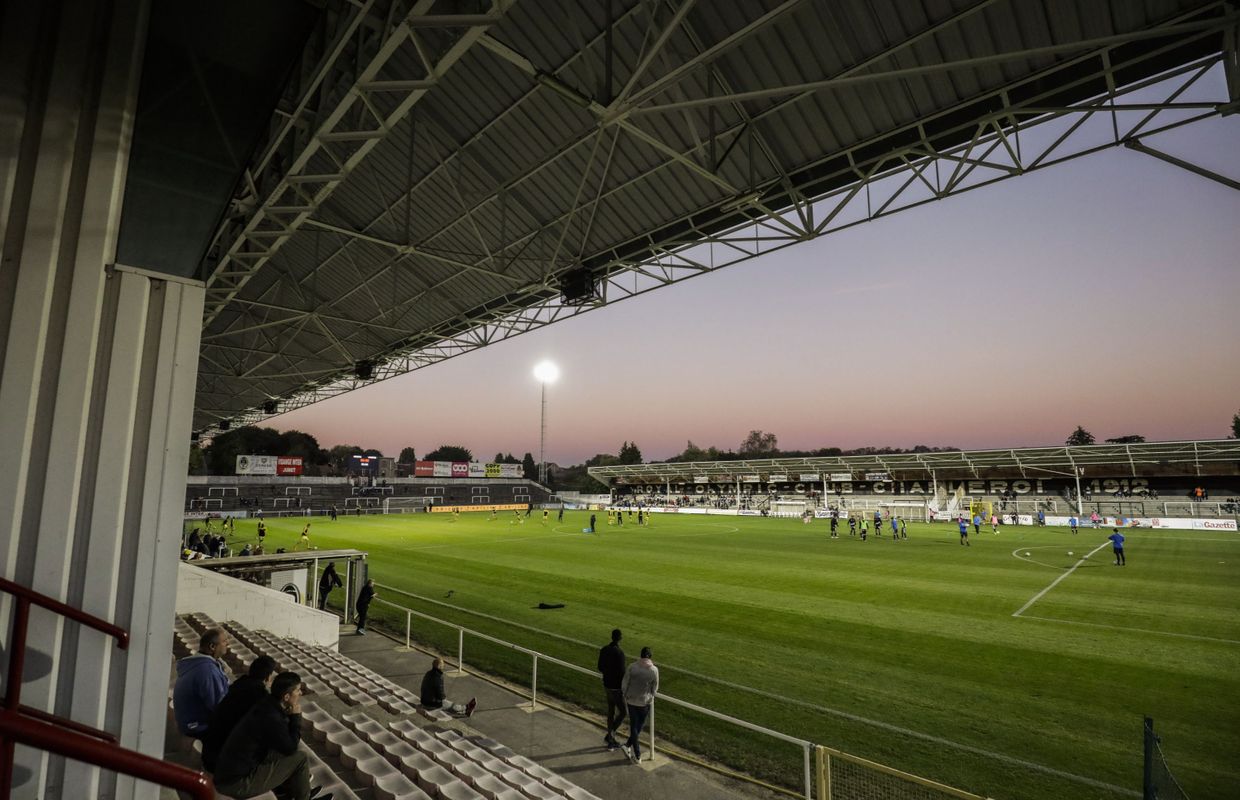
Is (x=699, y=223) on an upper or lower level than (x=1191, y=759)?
upper

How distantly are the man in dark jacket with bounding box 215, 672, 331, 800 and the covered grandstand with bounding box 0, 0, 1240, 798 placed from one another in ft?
3.62

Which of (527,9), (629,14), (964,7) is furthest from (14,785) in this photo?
(964,7)

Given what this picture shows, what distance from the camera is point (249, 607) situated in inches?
430

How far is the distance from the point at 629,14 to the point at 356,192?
30.0 ft

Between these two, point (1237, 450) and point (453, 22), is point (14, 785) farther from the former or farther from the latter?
point (1237, 450)

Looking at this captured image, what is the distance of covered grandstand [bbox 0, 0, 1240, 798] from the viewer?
272 centimetres

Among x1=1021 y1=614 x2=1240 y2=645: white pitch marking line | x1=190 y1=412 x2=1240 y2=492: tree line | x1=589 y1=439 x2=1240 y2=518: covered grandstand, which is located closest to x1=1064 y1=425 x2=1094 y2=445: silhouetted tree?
x1=190 y1=412 x2=1240 y2=492: tree line

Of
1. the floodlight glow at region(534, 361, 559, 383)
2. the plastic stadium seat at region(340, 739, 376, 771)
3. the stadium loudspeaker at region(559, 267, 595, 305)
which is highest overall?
the floodlight glow at region(534, 361, 559, 383)

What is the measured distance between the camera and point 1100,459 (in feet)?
157

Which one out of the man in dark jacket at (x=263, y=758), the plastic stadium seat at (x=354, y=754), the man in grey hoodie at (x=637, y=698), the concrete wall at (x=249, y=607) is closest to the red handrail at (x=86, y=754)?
the man in dark jacket at (x=263, y=758)

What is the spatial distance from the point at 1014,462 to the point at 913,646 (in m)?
49.3

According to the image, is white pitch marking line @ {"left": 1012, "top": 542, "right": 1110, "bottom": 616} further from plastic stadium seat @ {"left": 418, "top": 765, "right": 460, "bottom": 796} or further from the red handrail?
the red handrail

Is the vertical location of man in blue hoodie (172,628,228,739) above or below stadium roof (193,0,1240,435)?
below

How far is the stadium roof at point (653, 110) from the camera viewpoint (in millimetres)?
7578
